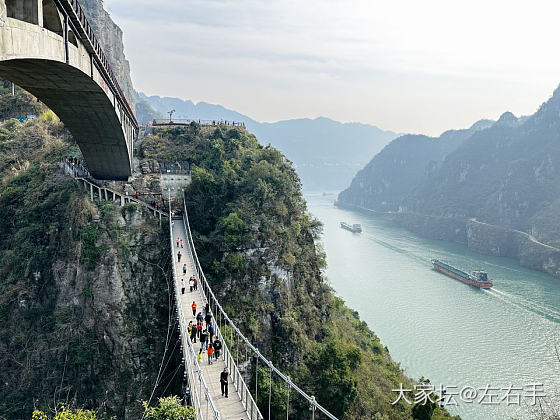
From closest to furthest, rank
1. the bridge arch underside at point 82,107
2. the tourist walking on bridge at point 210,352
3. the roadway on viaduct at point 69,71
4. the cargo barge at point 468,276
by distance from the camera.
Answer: the roadway on viaduct at point 69,71
the tourist walking on bridge at point 210,352
the bridge arch underside at point 82,107
the cargo barge at point 468,276

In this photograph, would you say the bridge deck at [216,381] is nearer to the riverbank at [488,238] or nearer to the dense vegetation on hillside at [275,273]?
the dense vegetation on hillside at [275,273]

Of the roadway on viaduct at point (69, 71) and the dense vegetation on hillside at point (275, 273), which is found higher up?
the roadway on viaduct at point (69, 71)

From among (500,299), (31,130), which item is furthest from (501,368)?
(31,130)

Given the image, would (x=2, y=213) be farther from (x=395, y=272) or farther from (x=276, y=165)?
(x=395, y=272)

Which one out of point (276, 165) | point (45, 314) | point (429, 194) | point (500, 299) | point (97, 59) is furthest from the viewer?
point (429, 194)

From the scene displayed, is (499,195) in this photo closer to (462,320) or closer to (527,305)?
(527,305)

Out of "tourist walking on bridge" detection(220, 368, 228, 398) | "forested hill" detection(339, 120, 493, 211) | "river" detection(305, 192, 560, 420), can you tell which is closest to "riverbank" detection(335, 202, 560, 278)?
"river" detection(305, 192, 560, 420)

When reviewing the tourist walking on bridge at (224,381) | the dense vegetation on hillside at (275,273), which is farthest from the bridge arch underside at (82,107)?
the tourist walking on bridge at (224,381)

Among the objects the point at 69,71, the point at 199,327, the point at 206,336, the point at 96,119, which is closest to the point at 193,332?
the point at 199,327
